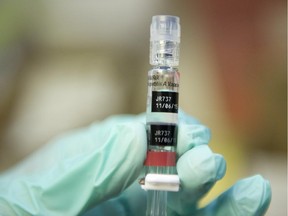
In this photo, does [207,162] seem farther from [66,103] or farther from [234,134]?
[66,103]

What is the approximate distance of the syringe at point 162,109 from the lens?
946 millimetres

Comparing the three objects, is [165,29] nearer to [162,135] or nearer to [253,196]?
[162,135]

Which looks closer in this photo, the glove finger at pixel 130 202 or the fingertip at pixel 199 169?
the fingertip at pixel 199 169

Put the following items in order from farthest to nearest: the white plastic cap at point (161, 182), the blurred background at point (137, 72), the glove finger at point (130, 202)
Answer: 1. the blurred background at point (137, 72)
2. the glove finger at point (130, 202)
3. the white plastic cap at point (161, 182)

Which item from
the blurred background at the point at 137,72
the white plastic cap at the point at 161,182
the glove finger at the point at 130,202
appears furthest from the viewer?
the blurred background at the point at 137,72

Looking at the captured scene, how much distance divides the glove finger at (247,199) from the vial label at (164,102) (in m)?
0.22

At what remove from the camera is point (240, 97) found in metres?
1.24

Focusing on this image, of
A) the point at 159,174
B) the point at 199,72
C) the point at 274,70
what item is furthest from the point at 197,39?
the point at 159,174

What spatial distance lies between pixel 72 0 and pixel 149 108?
1.45ft

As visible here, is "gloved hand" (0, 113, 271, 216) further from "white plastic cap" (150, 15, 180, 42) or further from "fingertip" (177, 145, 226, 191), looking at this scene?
"white plastic cap" (150, 15, 180, 42)

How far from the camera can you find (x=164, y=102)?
0.95m

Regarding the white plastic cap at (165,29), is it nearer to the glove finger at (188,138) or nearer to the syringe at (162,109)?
the syringe at (162,109)

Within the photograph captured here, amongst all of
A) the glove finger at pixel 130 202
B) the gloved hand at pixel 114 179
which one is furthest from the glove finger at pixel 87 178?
the glove finger at pixel 130 202

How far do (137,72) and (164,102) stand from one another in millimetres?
309
